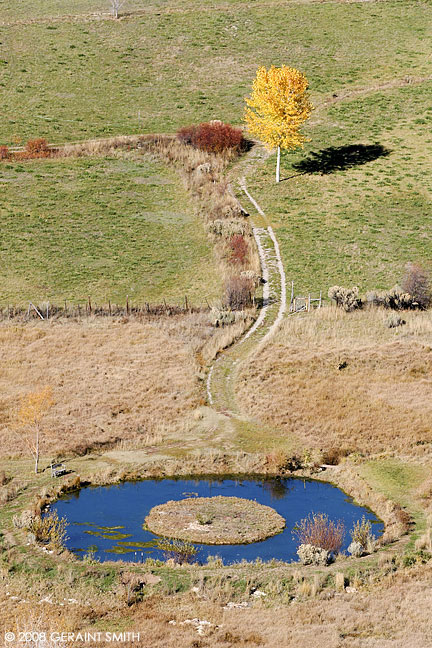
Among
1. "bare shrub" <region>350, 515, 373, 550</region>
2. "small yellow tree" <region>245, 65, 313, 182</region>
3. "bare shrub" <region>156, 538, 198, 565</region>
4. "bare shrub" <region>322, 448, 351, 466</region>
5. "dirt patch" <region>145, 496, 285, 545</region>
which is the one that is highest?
"small yellow tree" <region>245, 65, 313, 182</region>

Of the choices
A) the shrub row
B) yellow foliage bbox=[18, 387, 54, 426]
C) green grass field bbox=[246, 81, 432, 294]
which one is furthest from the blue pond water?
green grass field bbox=[246, 81, 432, 294]

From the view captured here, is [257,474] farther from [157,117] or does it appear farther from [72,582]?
[157,117]

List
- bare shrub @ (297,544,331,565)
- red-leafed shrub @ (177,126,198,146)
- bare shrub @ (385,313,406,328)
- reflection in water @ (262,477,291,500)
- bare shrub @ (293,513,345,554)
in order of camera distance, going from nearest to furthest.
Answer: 1. bare shrub @ (297,544,331,565)
2. bare shrub @ (293,513,345,554)
3. reflection in water @ (262,477,291,500)
4. bare shrub @ (385,313,406,328)
5. red-leafed shrub @ (177,126,198,146)

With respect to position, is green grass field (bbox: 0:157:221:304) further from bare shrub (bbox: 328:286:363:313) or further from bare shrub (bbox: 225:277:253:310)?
bare shrub (bbox: 328:286:363:313)

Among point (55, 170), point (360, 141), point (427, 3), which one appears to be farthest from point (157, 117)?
point (427, 3)

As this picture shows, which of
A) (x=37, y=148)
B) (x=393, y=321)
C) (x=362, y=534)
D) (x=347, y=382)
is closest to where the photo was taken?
(x=362, y=534)

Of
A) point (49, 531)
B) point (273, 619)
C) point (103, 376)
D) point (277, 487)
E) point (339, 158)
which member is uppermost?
point (339, 158)

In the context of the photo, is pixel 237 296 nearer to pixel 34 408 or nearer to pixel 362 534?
pixel 34 408

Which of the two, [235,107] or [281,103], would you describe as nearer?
[281,103]

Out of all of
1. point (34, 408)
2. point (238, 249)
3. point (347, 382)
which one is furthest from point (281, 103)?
point (34, 408)
